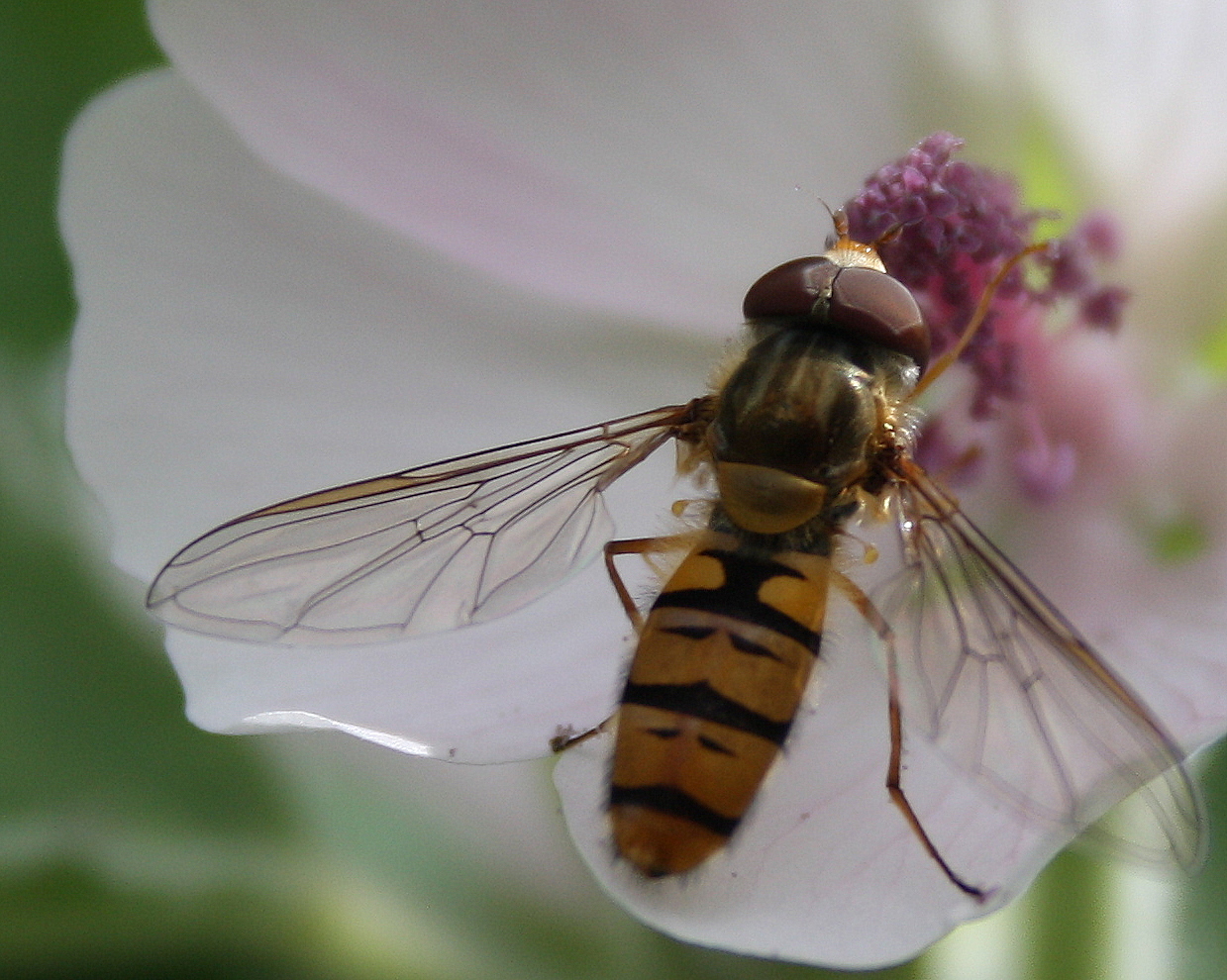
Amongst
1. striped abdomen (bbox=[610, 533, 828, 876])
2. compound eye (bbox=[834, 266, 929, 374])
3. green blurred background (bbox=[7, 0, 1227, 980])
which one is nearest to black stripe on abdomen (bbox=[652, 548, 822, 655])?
striped abdomen (bbox=[610, 533, 828, 876])

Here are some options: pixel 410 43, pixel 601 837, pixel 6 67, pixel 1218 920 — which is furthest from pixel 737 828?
pixel 6 67

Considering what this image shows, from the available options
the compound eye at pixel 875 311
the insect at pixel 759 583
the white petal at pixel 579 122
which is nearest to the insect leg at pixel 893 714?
the insect at pixel 759 583

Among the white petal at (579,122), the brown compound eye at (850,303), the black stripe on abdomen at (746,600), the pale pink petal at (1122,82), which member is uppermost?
the pale pink petal at (1122,82)

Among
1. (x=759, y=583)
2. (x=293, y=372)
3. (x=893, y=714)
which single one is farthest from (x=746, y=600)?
(x=293, y=372)

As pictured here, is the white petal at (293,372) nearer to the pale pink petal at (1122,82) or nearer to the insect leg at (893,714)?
the insect leg at (893,714)

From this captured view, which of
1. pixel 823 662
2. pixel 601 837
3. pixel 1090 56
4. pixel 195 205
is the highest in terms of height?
pixel 1090 56

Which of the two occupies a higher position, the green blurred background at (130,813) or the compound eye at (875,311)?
the compound eye at (875,311)

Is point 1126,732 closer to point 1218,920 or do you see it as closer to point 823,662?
point 823,662

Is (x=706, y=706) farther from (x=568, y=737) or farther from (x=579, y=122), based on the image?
(x=579, y=122)
